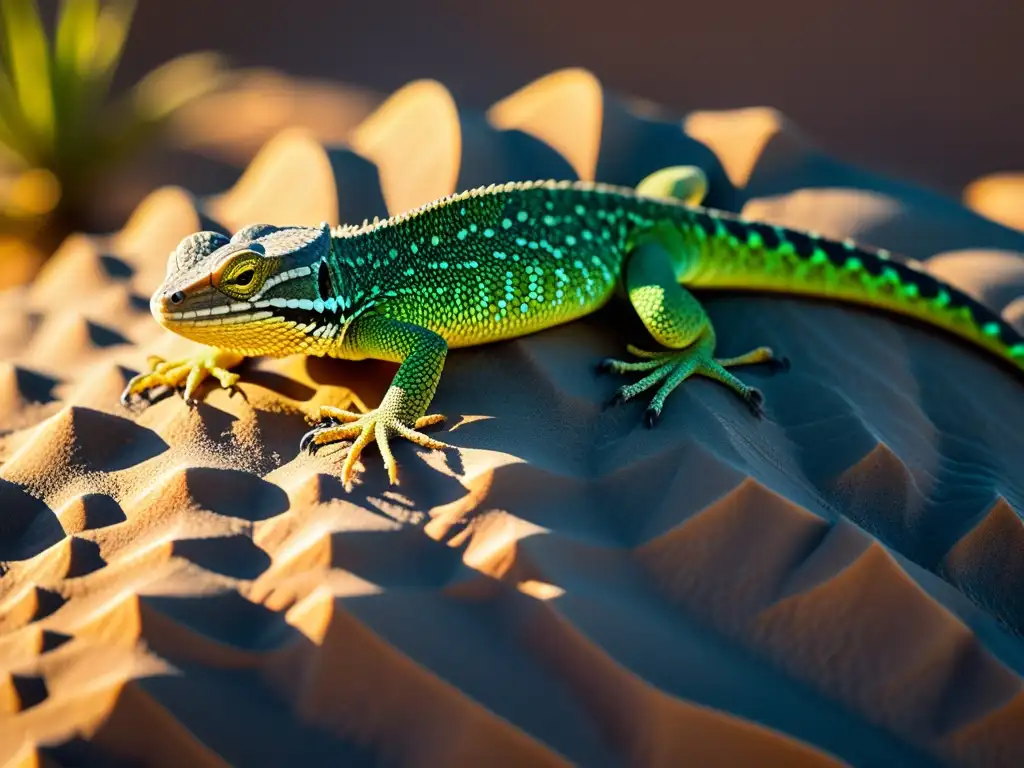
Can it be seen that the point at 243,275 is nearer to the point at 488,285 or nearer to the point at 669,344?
the point at 488,285

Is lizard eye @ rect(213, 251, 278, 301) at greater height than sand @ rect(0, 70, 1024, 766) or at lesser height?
greater

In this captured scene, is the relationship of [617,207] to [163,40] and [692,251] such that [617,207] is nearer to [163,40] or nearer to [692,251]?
[692,251]

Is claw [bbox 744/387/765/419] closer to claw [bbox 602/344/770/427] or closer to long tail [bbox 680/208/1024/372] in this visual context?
claw [bbox 602/344/770/427]

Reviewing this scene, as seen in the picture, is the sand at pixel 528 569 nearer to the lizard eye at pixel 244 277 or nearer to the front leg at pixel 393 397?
the front leg at pixel 393 397

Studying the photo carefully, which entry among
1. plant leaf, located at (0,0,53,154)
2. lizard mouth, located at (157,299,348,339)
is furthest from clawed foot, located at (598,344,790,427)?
plant leaf, located at (0,0,53,154)

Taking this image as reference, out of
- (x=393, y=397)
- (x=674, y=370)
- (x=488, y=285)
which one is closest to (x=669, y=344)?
(x=674, y=370)

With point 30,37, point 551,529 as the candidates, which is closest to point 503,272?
point 551,529
